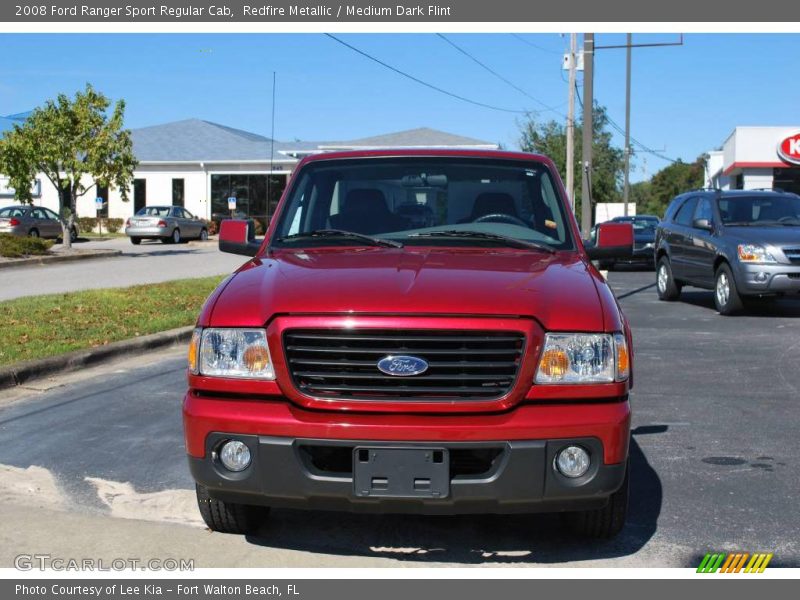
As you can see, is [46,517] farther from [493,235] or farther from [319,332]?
[493,235]

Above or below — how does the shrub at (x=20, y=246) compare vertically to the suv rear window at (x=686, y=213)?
below

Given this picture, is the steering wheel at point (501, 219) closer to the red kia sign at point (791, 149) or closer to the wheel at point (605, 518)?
the wheel at point (605, 518)

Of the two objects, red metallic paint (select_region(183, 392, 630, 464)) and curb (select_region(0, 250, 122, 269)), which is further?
curb (select_region(0, 250, 122, 269))

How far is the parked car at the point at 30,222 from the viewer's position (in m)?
33.2

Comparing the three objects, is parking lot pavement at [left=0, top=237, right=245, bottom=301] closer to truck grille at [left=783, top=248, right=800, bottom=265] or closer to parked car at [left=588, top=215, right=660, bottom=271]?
parked car at [left=588, top=215, right=660, bottom=271]

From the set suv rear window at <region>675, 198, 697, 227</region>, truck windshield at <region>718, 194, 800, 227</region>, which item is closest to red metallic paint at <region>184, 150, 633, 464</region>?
truck windshield at <region>718, 194, 800, 227</region>

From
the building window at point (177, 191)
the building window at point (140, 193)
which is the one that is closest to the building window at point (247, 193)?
the building window at point (177, 191)

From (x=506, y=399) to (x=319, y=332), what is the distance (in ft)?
2.53

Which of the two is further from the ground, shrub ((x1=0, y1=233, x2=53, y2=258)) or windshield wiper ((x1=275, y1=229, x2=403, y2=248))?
windshield wiper ((x1=275, y1=229, x2=403, y2=248))

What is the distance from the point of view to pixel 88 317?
12172 mm

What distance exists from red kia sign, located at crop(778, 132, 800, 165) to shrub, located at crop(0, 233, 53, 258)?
83.7 ft

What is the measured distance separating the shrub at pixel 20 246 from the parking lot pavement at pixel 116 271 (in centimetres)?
72

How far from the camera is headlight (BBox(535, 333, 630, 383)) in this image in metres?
3.87

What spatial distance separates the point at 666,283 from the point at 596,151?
48.0 meters
